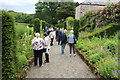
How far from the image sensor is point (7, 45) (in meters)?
3.52

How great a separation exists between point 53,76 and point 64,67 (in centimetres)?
115

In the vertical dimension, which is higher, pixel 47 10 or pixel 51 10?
pixel 51 10

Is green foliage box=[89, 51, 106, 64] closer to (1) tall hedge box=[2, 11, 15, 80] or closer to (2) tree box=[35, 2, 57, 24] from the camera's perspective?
(1) tall hedge box=[2, 11, 15, 80]

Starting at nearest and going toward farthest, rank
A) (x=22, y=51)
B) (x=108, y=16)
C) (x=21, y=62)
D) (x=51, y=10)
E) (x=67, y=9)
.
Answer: (x=21, y=62)
(x=22, y=51)
(x=108, y=16)
(x=67, y=9)
(x=51, y=10)

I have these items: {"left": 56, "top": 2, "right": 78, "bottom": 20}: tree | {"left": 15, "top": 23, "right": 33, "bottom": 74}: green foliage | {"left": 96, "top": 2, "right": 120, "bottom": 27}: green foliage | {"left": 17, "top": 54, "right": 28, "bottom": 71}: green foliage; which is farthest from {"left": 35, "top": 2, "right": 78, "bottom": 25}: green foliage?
{"left": 17, "top": 54, "right": 28, "bottom": 71}: green foliage

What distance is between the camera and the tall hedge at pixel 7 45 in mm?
3418

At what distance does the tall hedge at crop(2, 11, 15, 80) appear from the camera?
3418 mm

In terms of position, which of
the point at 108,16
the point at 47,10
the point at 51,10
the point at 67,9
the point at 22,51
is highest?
the point at 51,10

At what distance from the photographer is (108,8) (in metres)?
13.3

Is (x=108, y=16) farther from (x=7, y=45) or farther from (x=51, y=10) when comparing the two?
(x=51, y=10)

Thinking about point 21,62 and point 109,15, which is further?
point 109,15

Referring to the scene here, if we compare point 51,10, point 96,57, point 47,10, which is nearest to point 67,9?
point 51,10

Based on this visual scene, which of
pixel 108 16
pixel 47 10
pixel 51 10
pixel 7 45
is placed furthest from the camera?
pixel 51 10

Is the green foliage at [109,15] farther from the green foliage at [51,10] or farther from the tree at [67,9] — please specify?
the green foliage at [51,10]
